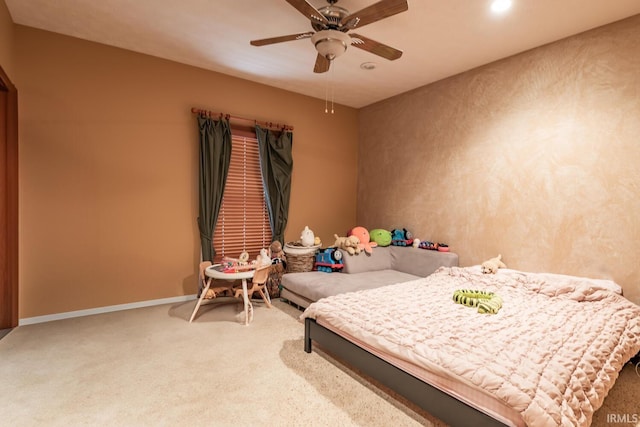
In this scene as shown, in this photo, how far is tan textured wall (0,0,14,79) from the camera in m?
2.61

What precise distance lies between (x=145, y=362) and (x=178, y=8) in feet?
9.41

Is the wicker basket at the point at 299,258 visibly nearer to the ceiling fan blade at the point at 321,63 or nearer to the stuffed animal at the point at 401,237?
the stuffed animal at the point at 401,237

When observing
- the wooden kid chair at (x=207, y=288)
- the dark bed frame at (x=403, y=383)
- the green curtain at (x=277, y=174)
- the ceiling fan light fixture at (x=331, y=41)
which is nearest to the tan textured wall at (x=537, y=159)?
the green curtain at (x=277, y=174)

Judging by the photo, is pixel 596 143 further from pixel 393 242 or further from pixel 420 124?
pixel 393 242

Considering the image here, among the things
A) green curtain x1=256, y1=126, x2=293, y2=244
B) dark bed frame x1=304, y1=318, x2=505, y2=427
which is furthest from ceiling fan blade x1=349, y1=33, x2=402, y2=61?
dark bed frame x1=304, y1=318, x2=505, y2=427

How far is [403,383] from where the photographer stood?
1.85 m

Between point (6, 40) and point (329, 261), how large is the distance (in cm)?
374

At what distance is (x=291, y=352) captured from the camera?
2.61m

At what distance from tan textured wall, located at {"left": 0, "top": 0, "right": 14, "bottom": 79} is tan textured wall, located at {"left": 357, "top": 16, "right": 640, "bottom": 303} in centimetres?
433

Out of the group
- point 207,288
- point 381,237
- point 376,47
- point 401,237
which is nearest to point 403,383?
point 207,288

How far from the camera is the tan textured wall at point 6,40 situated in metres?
2.61

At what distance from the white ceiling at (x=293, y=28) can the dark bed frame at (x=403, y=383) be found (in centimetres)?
262

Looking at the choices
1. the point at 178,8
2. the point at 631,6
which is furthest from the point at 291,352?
the point at 631,6

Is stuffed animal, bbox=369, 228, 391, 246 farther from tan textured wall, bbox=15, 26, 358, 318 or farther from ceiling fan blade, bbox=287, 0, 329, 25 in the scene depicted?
ceiling fan blade, bbox=287, 0, 329, 25
